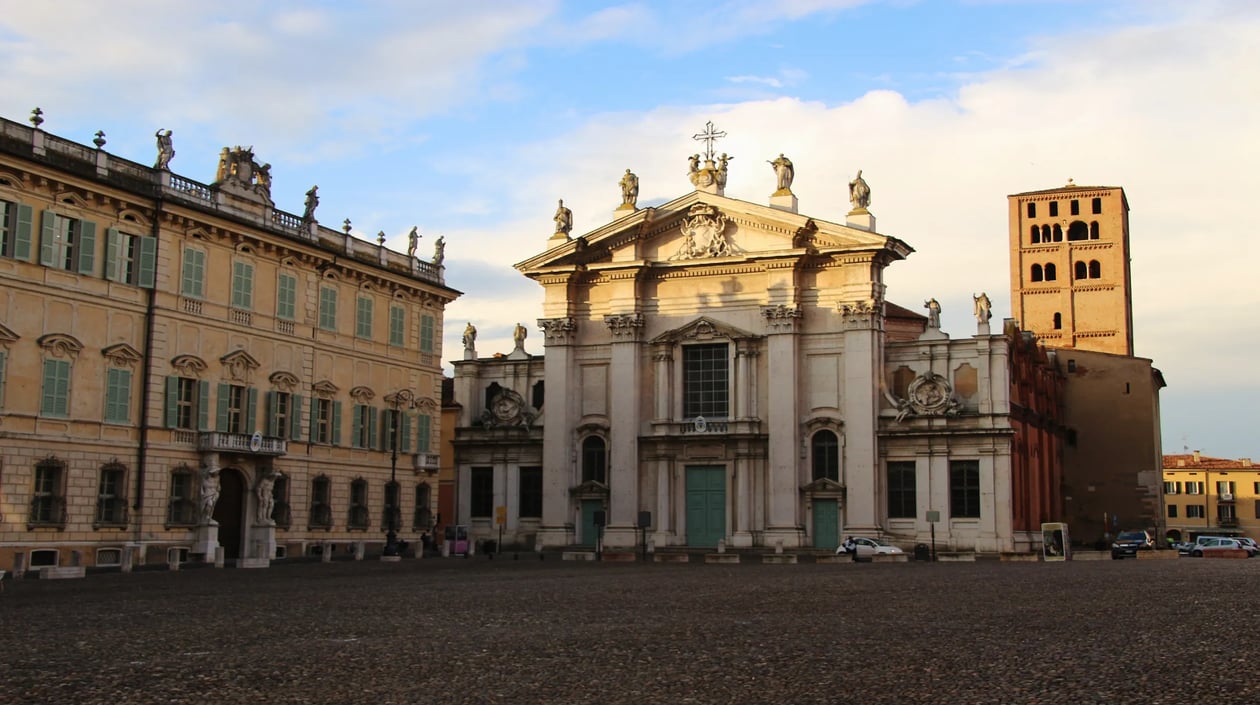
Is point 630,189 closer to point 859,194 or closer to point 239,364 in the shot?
point 859,194

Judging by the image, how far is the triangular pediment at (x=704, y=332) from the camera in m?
Result: 53.3

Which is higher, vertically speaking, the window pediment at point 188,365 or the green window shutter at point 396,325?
the green window shutter at point 396,325

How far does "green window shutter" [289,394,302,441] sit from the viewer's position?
4331 centimetres

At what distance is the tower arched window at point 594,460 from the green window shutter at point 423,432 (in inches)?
294

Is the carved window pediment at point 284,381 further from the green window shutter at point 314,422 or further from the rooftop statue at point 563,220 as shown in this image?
the rooftop statue at point 563,220

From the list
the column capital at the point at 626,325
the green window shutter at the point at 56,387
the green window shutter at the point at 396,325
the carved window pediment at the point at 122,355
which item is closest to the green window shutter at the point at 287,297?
the green window shutter at the point at 396,325

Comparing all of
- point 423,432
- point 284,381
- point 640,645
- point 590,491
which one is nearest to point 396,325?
point 423,432

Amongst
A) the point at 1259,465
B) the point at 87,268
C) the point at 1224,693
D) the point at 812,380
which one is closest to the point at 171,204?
the point at 87,268

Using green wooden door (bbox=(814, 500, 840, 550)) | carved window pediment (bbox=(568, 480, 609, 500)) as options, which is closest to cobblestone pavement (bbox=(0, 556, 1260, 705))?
green wooden door (bbox=(814, 500, 840, 550))

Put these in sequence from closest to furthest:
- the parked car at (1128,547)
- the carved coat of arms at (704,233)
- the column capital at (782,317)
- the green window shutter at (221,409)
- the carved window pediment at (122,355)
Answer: the carved window pediment at (122,355)
the green window shutter at (221,409)
the parked car at (1128,547)
the column capital at (782,317)
the carved coat of arms at (704,233)

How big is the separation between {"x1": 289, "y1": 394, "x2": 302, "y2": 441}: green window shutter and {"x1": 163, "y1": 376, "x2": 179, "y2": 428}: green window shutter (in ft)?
17.1

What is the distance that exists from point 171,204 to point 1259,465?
317 ft

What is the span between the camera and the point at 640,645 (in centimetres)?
1327

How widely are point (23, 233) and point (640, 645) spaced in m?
26.7
